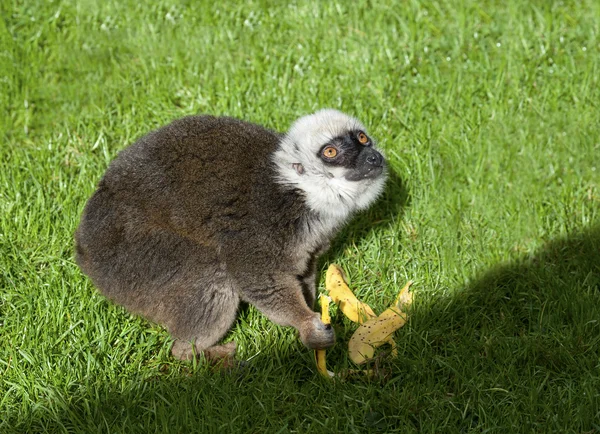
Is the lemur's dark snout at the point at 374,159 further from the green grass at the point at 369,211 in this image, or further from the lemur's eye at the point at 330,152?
the green grass at the point at 369,211

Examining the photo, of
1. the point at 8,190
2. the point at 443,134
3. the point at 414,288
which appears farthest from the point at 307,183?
the point at 8,190

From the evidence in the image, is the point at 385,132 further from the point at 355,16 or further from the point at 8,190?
the point at 8,190

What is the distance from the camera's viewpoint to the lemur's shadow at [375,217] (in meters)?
5.65

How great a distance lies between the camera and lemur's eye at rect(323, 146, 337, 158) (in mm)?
4659

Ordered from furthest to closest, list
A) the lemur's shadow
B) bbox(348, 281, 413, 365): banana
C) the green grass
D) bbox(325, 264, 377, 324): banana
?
the lemur's shadow
bbox(325, 264, 377, 324): banana
bbox(348, 281, 413, 365): banana
the green grass

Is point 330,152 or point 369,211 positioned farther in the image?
point 369,211

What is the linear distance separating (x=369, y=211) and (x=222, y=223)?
1.47 meters

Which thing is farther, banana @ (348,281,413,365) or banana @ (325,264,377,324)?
banana @ (325,264,377,324)

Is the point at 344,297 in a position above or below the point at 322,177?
below

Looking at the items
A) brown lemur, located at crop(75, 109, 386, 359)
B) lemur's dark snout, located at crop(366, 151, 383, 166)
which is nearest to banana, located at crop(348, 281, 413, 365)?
brown lemur, located at crop(75, 109, 386, 359)

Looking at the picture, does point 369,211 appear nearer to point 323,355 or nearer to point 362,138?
point 362,138

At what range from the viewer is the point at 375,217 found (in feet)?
19.2

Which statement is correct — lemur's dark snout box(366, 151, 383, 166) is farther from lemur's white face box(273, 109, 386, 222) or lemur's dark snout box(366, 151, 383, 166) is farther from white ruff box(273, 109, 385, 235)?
white ruff box(273, 109, 385, 235)

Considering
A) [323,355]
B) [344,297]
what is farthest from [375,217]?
[323,355]
